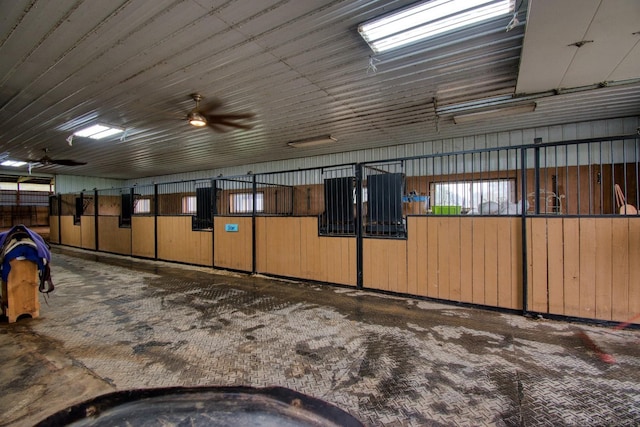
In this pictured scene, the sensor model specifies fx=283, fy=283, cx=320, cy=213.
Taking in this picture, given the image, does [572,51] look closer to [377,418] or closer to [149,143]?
[377,418]

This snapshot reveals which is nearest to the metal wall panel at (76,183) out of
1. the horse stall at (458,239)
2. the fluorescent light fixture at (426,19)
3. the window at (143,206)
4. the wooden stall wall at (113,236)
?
the window at (143,206)

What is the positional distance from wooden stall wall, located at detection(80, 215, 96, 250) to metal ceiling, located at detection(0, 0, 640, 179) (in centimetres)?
367

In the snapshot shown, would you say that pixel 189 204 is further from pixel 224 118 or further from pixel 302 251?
pixel 302 251

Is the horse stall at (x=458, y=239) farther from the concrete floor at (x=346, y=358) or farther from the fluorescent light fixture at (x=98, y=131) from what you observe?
the fluorescent light fixture at (x=98, y=131)

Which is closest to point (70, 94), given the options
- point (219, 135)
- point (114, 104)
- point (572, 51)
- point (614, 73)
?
point (114, 104)

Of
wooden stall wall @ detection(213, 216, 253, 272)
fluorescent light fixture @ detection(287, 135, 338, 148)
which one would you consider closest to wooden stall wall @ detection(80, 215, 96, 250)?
wooden stall wall @ detection(213, 216, 253, 272)

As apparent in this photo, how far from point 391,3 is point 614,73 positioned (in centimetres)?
249

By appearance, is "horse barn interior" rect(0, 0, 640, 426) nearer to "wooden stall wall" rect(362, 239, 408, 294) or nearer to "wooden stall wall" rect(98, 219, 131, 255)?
"wooden stall wall" rect(362, 239, 408, 294)

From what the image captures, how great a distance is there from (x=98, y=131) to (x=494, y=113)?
7381mm

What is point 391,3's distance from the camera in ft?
7.36

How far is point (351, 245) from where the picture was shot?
4309 mm

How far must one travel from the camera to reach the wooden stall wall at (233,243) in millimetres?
5523

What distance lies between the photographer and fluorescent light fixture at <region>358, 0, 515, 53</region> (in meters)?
2.23

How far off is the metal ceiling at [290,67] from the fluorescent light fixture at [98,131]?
0.76 ft
